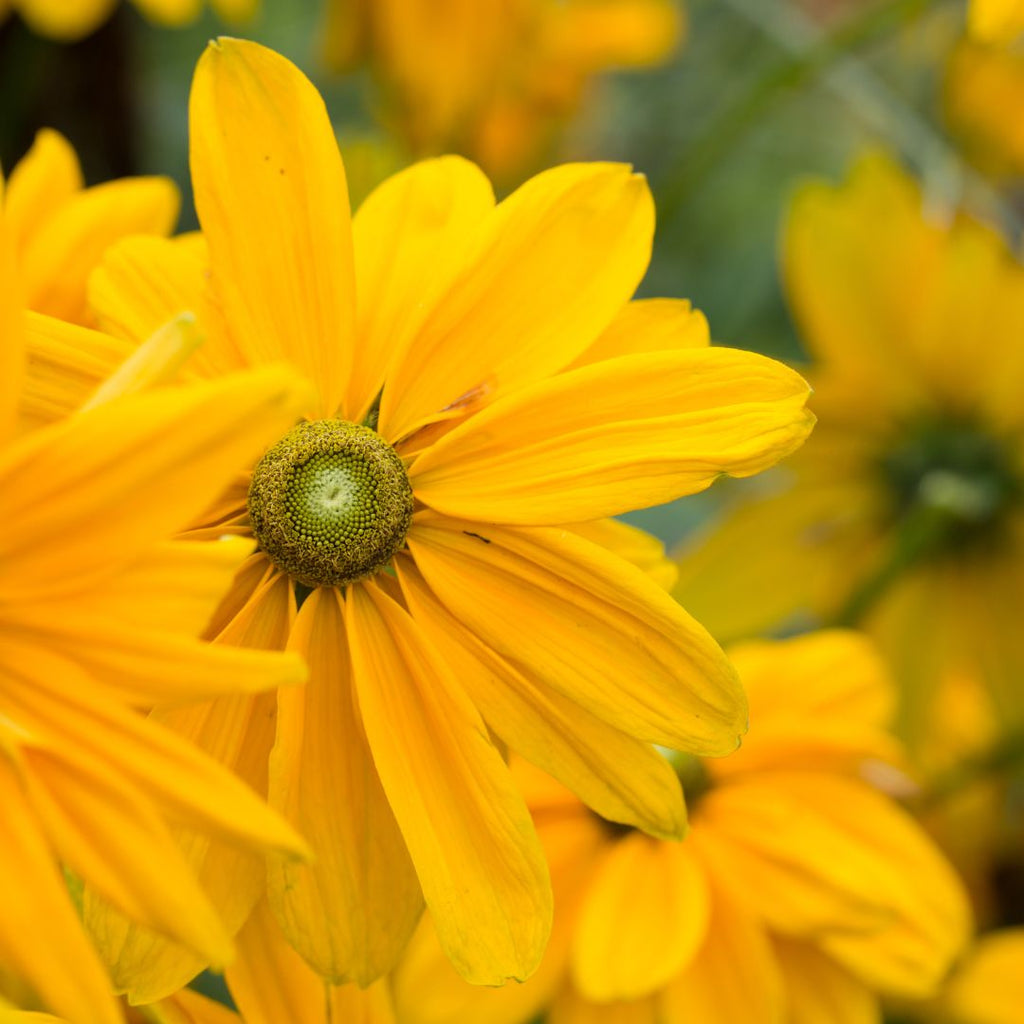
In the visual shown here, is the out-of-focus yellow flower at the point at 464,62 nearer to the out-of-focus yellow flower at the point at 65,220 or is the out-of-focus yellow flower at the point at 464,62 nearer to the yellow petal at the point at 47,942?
the out-of-focus yellow flower at the point at 65,220

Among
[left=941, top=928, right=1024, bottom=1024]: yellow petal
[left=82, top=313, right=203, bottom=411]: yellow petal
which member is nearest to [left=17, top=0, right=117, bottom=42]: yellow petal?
[left=82, top=313, right=203, bottom=411]: yellow petal

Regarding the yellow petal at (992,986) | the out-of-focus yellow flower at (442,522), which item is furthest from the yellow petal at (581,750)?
the yellow petal at (992,986)

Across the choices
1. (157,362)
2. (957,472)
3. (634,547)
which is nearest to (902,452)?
(957,472)

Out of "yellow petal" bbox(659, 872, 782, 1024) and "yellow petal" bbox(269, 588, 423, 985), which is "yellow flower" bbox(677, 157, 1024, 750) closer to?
"yellow petal" bbox(659, 872, 782, 1024)

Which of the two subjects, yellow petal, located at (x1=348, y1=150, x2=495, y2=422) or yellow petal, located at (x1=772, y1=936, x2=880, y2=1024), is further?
yellow petal, located at (x1=772, y1=936, x2=880, y2=1024)

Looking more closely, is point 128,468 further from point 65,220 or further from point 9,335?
point 65,220

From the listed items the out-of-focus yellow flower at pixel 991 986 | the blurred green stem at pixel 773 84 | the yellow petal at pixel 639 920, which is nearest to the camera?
the yellow petal at pixel 639 920

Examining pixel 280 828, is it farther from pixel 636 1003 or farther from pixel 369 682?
pixel 636 1003
